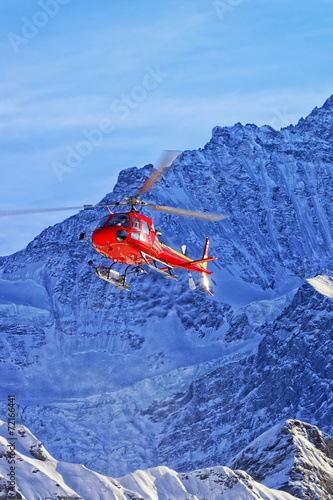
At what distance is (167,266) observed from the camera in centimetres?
12331

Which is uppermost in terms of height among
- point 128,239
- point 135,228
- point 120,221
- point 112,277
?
point 120,221

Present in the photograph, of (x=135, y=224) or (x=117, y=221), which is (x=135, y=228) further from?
(x=117, y=221)

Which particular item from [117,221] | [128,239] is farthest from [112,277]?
[117,221]

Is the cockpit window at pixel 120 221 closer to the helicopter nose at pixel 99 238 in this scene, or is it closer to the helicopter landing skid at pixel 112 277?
the helicopter nose at pixel 99 238

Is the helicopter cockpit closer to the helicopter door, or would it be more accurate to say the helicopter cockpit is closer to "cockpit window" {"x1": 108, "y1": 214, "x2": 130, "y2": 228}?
"cockpit window" {"x1": 108, "y1": 214, "x2": 130, "y2": 228}

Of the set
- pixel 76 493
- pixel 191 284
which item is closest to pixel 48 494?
pixel 76 493

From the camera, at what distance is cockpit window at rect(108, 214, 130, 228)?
389 ft

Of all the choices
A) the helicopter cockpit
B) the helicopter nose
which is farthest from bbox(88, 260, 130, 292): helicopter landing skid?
the helicopter cockpit

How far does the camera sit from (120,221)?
118750 mm

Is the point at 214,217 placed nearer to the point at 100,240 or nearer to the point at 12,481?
the point at 100,240

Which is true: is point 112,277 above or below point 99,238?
below

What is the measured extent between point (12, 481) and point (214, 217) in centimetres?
8347

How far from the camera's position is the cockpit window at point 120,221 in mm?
118562

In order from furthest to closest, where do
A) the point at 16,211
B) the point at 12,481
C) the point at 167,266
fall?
the point at 12,481 → the point at 167,266 → the point at 16,211
